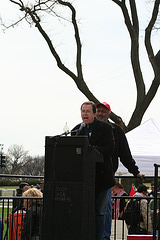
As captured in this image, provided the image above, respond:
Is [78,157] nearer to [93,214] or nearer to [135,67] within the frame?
[93,214]

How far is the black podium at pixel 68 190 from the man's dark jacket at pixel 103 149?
45cm

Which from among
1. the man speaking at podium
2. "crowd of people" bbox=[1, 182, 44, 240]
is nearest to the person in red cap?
the man speaking at podium

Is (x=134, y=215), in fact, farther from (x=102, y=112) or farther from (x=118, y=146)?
(x=102, y=112)

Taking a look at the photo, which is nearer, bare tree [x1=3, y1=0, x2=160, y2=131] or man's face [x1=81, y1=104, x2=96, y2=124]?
man's face [x1=81, y1=104, x2=96, y2=124]

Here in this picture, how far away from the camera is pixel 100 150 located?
587 cm

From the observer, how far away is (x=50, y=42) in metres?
21.7

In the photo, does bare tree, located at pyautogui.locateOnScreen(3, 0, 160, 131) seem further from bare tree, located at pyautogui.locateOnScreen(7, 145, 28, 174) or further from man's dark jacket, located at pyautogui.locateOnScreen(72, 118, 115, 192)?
bare tree, located at pyautogui.locateOnScreen(7, 145, 28, 174)

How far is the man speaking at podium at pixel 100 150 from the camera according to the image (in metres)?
5.90

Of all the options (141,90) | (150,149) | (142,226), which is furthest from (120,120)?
(142,226)

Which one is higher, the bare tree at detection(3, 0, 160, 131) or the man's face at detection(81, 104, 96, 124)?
the bare tree at detection(3, 0, 160, 131)

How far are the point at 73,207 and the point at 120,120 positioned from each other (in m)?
15.0

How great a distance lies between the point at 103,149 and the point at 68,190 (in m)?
0.81

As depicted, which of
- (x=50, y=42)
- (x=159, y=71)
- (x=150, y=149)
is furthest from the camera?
(x=50, y=42)

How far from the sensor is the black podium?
5312 millimetres
